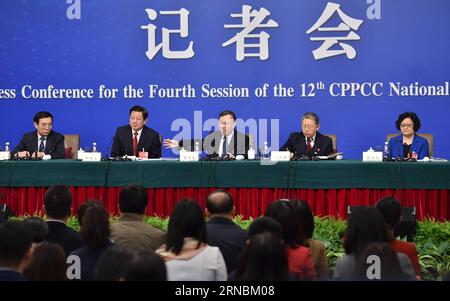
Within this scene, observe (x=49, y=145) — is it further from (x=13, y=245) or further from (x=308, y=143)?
(x=13, y=245)

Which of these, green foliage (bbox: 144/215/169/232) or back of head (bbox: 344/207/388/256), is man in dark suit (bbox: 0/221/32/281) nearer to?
back of head (bbox: 344/207/388/256)

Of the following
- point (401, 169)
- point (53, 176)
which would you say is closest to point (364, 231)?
point (401, 169)

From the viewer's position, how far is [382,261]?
9.68 ft

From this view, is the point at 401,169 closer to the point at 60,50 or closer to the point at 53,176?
the point at 53,176

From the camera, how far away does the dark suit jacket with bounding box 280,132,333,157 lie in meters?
7.27

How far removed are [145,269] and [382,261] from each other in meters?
1.03

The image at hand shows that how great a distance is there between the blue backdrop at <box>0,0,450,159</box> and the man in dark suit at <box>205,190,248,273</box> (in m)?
4.86

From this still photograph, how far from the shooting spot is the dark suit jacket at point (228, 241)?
3799mm

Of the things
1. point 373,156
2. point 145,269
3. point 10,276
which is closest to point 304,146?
point 373,156

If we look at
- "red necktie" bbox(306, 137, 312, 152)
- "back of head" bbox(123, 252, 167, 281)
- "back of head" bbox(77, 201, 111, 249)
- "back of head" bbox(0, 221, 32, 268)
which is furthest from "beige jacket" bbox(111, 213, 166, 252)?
"red necktie" bbox(306, 137, 312, 152)

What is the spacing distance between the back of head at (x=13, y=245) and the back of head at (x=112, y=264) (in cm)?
32
